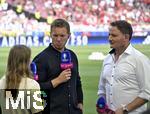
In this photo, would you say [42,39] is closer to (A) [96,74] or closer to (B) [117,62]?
(A) [96,74]

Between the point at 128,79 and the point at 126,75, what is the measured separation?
0.11ft

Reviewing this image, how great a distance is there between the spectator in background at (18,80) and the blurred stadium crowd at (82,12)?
17.2 m

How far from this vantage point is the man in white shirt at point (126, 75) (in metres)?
3.32

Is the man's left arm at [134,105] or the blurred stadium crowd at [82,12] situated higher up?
the man's left arm at [134,105]

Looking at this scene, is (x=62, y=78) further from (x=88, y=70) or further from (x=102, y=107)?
(x=88, y=70)

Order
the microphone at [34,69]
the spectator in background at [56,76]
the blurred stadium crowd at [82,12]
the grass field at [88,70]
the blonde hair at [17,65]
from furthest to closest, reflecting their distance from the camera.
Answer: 1. the blurred stadium crowd at [82,12]
2. the grass field at [88,70]
3. the spectator in background at [56,76]
4. the microphone at [34,69]
5. the blonde hair at [17,65]

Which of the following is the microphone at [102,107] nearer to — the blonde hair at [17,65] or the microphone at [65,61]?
the microphone at [65,61]

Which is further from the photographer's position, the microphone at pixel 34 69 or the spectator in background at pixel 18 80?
the microphone at pixel 34 69

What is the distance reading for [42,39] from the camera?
19.0m

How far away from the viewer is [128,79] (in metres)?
3.36

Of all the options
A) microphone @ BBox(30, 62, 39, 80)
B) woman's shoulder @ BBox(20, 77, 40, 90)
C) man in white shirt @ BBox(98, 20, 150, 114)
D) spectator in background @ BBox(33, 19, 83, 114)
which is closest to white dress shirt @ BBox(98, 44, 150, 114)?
man in white shirt @ BBox(98, 20, 150, 114)

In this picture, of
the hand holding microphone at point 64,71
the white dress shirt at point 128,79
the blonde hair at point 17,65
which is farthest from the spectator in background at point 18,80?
the white dress shirt at point 128,79

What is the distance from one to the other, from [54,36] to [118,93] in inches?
26.3

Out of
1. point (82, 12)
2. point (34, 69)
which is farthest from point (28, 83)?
point (82, 12)
